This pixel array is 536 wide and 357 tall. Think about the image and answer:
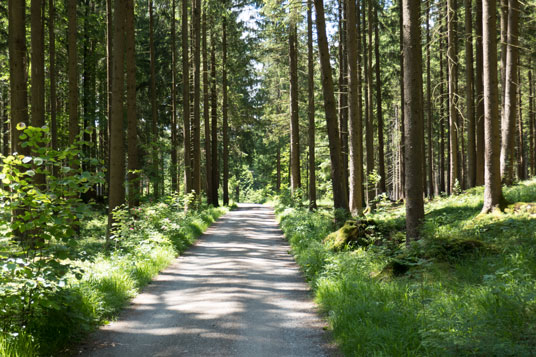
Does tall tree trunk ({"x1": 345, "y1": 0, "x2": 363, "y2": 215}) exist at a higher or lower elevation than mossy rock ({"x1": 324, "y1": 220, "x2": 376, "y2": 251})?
higher

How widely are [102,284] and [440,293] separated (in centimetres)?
526

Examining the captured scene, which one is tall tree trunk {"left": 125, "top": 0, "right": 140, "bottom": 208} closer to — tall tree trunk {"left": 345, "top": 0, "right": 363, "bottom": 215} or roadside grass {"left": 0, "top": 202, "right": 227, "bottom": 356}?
roadside grass {"left": 0, "top": 202, "right": 227, "bottom": 356}

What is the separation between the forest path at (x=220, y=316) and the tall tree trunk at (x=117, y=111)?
310cm

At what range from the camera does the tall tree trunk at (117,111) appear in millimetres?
11227

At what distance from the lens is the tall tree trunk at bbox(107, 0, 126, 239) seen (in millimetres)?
11227

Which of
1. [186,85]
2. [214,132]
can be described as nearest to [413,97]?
[186,85]

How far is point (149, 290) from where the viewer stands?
303 inches

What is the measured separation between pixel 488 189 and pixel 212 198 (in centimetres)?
1986

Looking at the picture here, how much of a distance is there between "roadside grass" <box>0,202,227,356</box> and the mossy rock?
4230 millimetres

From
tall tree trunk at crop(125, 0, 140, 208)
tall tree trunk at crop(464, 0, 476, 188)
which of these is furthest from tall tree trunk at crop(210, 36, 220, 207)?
tall tree trunk at crop(464, 0, 476, 188)

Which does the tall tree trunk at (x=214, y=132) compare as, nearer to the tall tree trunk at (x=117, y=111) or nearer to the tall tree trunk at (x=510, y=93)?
the tall tree trunk at (x=117, y=111)

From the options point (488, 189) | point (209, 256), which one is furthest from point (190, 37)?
point (488, 189)

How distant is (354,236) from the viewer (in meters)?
9.90

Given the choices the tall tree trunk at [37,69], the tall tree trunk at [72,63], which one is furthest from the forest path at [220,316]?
the tall tree trunk at [72,63]
